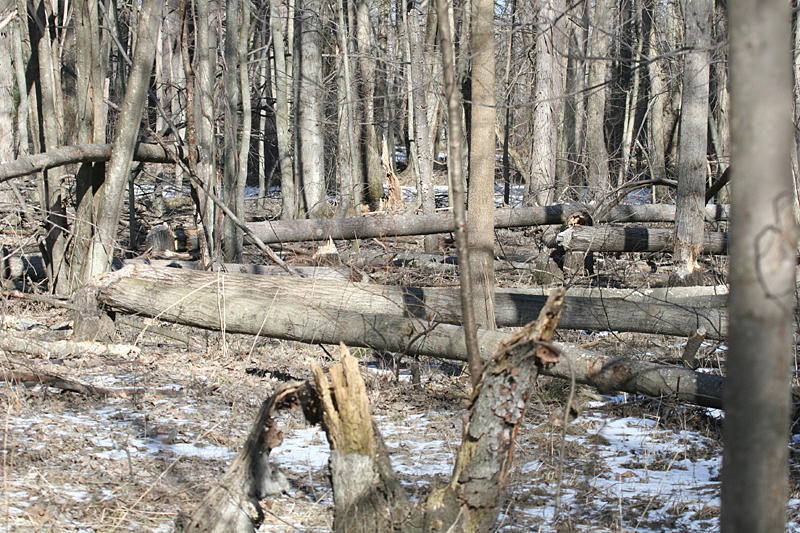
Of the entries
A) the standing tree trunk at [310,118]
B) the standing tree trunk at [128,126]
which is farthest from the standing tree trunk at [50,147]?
the standing tree trunk at [310,118]

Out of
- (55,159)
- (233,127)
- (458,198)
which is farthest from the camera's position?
(233,127)

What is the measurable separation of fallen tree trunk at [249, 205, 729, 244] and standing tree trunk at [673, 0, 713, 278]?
5.37 ft

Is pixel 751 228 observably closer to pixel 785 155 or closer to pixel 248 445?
pixel 785 155

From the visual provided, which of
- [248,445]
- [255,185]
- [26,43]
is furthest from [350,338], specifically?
[255,185]

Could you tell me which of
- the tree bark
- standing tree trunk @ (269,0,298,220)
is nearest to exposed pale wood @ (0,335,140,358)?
the tree bark

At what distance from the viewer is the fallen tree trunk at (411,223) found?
10.9 meters

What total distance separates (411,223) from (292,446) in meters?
6.93

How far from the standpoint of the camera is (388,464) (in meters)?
3.08

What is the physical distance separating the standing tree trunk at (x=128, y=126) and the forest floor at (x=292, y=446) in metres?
1.30

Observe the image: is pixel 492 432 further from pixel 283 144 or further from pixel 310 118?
pixel 310 118

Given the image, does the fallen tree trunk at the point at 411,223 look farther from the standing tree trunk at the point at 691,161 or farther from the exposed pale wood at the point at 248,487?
the exposed pale wood at the point at 248,487

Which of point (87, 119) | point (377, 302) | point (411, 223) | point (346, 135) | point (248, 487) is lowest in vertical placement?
point (248, 487)

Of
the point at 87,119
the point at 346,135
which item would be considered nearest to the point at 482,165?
A: the point at 87,119

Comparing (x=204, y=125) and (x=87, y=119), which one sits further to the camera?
(x=204, y=125)
